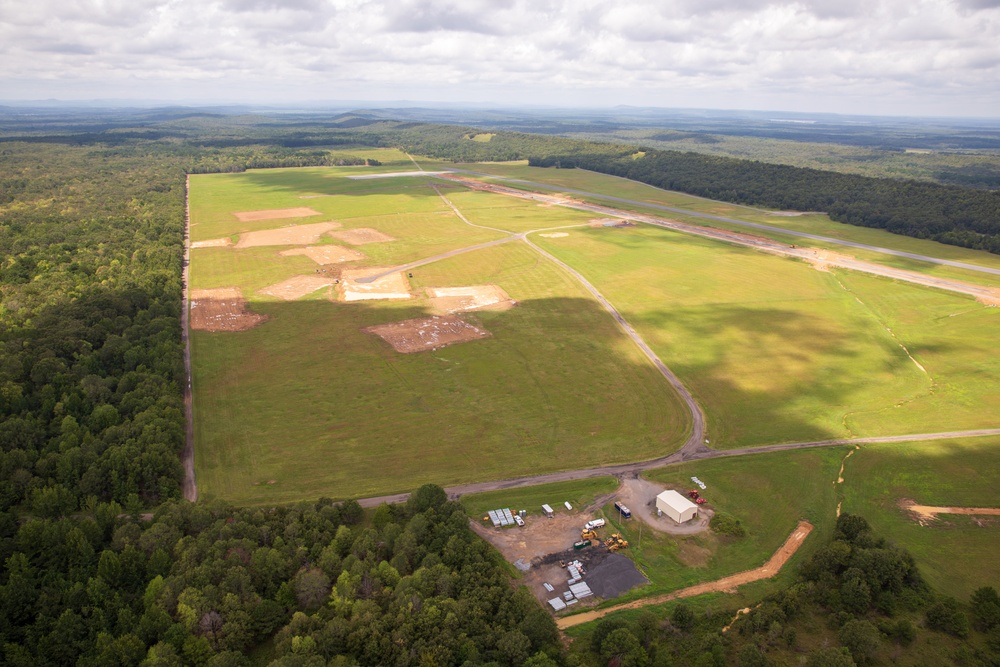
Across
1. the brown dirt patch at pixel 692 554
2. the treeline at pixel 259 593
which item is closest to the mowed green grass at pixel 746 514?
the brown dirt patch at pixel 692 554

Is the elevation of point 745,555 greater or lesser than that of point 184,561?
lesser

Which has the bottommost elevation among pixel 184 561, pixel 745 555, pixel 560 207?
pixel 745 555

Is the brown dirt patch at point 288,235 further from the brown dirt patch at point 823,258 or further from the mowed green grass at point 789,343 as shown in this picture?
the brown dirt patch at point 823,258

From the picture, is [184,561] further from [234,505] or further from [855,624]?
[855,624]

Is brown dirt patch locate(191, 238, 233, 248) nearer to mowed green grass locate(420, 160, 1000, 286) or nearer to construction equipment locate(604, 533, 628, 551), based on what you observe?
mowed green grass locate(420, 160, 1000, 286)

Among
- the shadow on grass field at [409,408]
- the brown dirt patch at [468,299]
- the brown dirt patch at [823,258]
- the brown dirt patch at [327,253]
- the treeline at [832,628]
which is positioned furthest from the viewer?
the brown dirt patch at [327,253]

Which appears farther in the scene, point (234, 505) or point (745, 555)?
point (234, 505)

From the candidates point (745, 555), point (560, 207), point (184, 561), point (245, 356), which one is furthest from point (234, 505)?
point (560, 207)

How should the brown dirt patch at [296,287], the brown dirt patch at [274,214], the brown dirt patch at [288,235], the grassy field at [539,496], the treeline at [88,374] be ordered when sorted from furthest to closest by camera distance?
1. the brown dirt patch at [274,214]
2. the brown dirt patch at [288,235]
3. the brown dirt patch at [296,287]
4. the grassy field at [539,496]
5. the treeline at [88,374]
